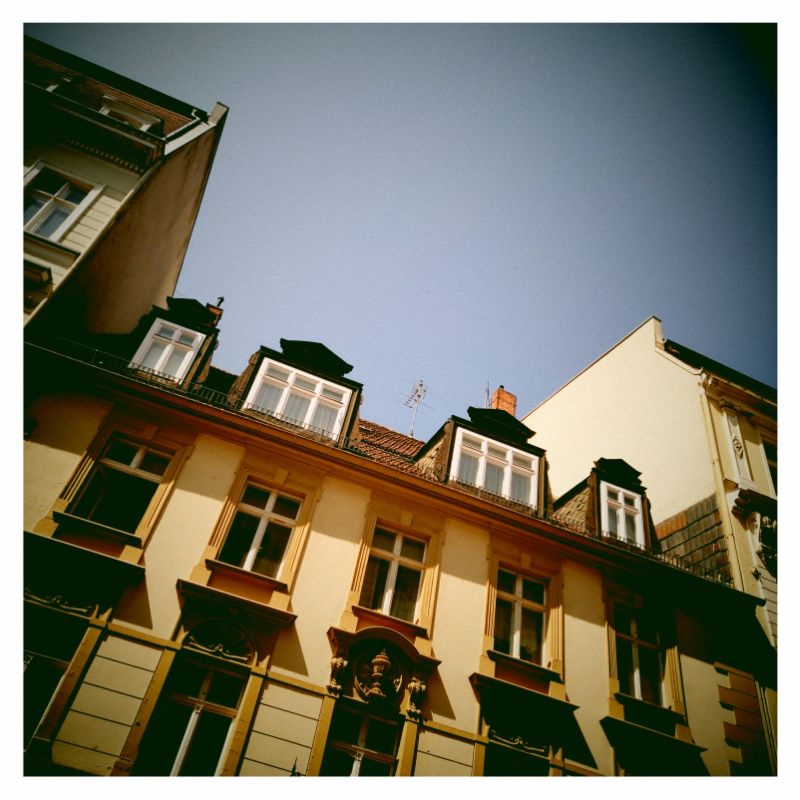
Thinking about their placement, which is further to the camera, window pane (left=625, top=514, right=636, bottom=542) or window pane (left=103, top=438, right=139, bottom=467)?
window pane (left=625, top=514, right=636, bottom=542)

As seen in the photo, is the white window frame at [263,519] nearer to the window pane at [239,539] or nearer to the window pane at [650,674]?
the window pane at [239,539]

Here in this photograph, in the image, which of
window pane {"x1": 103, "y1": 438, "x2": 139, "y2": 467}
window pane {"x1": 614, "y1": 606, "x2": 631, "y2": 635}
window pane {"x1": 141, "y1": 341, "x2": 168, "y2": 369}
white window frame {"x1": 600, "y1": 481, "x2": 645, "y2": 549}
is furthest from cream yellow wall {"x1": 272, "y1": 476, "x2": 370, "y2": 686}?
white window frame {"x1": 600, "y1": 481, "x2": 645, "y2": 549}

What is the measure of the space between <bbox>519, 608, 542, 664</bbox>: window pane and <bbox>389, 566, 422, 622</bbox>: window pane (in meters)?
2.31

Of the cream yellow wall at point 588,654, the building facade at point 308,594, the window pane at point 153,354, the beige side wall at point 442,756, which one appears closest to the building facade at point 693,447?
the building facade at point 308,594

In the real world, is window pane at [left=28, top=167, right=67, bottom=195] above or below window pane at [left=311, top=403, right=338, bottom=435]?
above

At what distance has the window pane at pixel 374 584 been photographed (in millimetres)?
9570

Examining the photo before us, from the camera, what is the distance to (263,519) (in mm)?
9734

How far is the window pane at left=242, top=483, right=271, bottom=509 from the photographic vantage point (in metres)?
9.95

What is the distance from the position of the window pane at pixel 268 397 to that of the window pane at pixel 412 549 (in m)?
4.06

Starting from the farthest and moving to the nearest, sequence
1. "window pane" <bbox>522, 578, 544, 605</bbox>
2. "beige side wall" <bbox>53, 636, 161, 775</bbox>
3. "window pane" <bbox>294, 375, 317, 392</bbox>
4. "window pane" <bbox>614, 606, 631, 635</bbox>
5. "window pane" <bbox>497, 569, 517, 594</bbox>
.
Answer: "window pane" <bbox>294, 375, 317, 392</bbox> → "window pane" <bbox>614, 606, 631, 635</bbox> → "window pane" <bbox>522, 578, 544, 605</bbox> → "window pane" <bbox>497, 569, 517, 594</bbox> → "beige side wall" <bbox>53, 636, 161, 775</bbox>

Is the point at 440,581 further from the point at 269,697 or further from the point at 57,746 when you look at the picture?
the point at 57,746

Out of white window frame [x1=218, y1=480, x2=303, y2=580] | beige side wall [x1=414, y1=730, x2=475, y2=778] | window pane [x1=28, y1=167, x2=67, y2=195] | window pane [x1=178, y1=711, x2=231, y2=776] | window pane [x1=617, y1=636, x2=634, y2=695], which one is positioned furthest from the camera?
window pane [x1=28, y1=167, x2=67, y2=195]

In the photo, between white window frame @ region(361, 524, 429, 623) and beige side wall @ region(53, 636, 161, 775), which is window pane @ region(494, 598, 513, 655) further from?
beige side wall @ region(53, 636, 161, 775)

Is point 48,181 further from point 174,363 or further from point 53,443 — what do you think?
point 53,443
